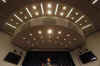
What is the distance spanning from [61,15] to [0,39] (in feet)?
18.5

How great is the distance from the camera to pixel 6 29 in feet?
22.6

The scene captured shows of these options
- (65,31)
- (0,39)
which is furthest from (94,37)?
(0,39)

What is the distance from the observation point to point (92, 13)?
17.7 feet

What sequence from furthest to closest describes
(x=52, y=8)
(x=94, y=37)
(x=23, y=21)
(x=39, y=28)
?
1. (x=94, y=37)
2. (x=23, y=21)
3. (x=39, y=28)
4. (x=52, y=8)

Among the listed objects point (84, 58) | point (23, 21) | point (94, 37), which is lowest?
point (84, 58)

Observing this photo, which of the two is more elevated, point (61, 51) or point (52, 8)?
point (52, 8)

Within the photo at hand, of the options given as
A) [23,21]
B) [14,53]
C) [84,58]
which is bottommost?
[84,58]

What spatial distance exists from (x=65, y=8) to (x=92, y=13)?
1928mm

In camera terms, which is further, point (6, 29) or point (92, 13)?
point (6, 29)

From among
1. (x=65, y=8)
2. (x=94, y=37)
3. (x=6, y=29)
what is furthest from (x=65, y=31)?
(x=6, y=29)

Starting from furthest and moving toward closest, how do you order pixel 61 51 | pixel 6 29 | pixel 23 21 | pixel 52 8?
pixel 61 51, pixel 6 29, pixel 23 21, pixel 52 8

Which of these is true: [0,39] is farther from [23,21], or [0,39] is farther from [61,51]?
[61,51]

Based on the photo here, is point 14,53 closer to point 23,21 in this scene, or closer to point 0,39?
point 0,39

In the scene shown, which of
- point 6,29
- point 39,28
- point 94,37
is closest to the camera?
point 39,28
